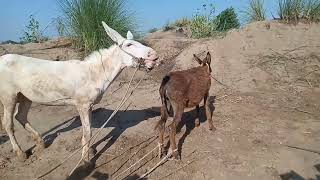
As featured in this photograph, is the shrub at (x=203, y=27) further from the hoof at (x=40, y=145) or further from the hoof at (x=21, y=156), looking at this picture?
the hoof at (x=21, y=156)

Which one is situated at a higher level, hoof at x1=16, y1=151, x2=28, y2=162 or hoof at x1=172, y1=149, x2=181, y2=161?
hoof at x1=16, y1=151, x2=28, y2=162

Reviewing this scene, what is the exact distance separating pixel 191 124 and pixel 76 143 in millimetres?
2088

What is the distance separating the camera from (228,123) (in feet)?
25.7

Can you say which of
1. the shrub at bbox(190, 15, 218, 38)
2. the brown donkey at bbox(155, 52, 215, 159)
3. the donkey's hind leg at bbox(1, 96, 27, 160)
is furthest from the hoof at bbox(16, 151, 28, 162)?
the shrub at bbox(190, 15, 218, 38)

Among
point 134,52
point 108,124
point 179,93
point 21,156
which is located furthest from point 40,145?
point 179,93

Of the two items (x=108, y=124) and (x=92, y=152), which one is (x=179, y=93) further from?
(x=108, y=124)

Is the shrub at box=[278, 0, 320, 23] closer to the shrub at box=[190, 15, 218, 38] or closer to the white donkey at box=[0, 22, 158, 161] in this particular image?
the shrub at box=[190, 15, 218, 38]

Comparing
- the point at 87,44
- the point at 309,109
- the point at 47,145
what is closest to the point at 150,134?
the point at 47,145

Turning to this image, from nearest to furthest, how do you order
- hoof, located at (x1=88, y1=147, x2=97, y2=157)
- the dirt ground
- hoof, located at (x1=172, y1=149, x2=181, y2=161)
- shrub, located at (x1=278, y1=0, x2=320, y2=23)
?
1. the dirt ground
2. hoof, located at (x1=172, y1=149, x2=181, y2=161)
3. hoof, located at (x1=88, y1=147, x2=97, y2=157)
4. shrub, located at (x1=278, y1=0, x2=320, y2=23)

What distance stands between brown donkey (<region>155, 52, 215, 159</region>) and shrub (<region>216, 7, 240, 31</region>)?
24.8 feet

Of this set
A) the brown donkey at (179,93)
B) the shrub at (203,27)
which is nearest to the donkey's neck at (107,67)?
the brown donkey at (179,93)

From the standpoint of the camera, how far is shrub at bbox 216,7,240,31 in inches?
580

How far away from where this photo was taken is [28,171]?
6504 millimetres

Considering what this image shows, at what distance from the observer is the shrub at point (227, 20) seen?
14.7m
